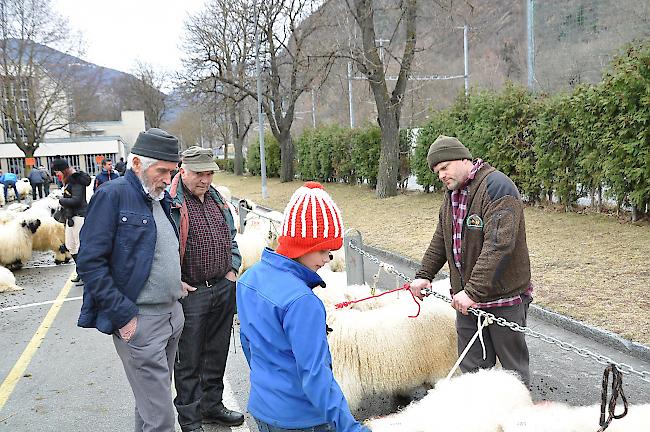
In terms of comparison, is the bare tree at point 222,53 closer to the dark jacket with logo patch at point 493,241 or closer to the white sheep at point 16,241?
the white sheep at point 16,241

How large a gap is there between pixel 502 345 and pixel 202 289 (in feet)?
6.90

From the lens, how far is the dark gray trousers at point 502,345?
340cm

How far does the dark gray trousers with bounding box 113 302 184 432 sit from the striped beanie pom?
49.0 inches

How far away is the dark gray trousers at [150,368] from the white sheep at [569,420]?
1.92 meters

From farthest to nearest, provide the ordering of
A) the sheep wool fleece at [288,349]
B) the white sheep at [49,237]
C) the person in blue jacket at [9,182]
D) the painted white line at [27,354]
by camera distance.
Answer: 1. the person in blue jacket at [9,182]
2. the white sheep at [49,237]
3. the painted white line at [27,354]
4. the sheep wool fleece at [288,349]

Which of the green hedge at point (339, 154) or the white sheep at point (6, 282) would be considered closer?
the white sheep at point (6, 282)

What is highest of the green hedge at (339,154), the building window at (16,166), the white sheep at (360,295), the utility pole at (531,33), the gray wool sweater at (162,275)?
the utility pole at (531,33)

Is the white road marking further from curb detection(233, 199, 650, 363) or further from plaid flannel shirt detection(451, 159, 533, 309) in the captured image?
curb detection(233, 199, 650, 363)

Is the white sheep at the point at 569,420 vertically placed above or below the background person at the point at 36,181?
below

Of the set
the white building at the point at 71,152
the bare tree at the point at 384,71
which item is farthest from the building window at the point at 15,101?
the bare tree at the point at 384,71

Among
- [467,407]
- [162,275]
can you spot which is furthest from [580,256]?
[162,275]

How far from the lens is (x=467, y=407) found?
2316mm

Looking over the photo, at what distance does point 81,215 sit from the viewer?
30.7 ft

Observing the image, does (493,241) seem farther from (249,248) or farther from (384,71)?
Answer: (384,71)
